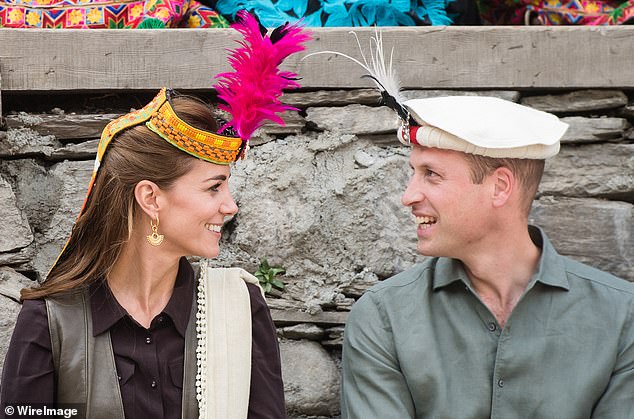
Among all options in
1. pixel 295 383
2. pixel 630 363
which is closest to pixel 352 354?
pixel 295 383

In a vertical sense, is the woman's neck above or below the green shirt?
above

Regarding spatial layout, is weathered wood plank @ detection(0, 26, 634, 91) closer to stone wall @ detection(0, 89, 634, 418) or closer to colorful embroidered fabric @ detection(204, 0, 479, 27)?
stone wall @ detection(0, 89, 634, 418)

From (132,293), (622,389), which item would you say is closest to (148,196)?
(132,293)

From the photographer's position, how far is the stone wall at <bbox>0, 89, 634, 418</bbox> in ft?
11.5

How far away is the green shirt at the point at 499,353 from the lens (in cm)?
289

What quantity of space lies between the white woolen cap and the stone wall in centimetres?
56

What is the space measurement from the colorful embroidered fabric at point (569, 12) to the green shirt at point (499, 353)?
1306 millimetres

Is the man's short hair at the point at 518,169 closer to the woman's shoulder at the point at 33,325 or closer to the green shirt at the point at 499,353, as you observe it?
the green shirt at the point at 499,353

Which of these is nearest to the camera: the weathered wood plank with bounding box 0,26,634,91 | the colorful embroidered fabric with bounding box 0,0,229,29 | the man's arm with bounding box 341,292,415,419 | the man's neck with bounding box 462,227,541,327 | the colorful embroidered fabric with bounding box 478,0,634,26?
the man's arm with bounding box 341,292,415,419

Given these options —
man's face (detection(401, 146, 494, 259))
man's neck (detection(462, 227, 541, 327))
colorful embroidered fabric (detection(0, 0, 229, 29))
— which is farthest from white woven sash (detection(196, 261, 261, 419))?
colorful embroidered fabric (detection(0, 0, 229, 29))

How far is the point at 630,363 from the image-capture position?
2.89m

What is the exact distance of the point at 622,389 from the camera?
2.86 m

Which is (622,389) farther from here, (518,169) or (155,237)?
(155,237)

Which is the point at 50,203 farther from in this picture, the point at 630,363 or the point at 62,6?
the point at 630,363
